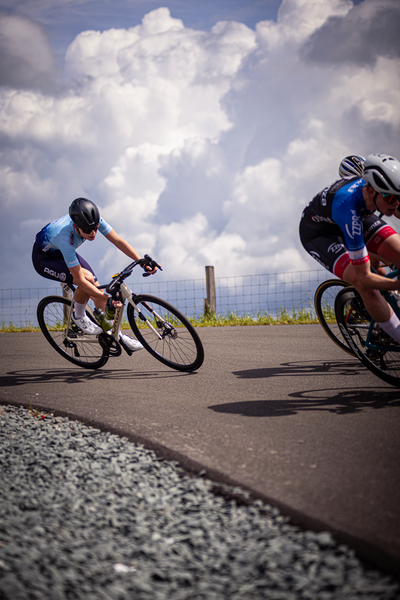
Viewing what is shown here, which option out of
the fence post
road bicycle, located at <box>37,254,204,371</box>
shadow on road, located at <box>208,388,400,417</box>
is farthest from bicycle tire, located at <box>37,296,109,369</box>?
the fence post

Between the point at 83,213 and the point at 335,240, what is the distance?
2909mm

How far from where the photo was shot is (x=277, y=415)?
3533mm

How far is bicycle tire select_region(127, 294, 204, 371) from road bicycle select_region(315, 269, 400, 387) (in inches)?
65.0

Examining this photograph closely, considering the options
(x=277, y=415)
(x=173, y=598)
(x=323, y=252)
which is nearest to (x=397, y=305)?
(x=323, y=252)

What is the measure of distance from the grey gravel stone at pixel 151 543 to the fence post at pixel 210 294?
Result: 11336 mm

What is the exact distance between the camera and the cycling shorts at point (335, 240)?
434 cm

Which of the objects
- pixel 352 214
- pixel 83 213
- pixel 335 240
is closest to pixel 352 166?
pixel 335 240

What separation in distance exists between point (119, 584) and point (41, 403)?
110 inches

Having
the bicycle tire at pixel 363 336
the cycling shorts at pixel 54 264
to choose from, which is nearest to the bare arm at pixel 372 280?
the bicycle tire at pixel 363 336

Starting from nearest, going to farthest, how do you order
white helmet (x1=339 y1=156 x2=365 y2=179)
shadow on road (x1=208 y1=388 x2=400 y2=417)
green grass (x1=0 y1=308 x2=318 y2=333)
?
shadow on road (x1=208 y1=388 x2=400 y2=417), white helmet (x1=339 y1=156 x2=365 y2=179), green grass (x1=0 y1=308 x2=318 y2=333)

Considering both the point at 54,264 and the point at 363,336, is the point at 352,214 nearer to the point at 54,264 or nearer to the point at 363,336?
the point at 363,336

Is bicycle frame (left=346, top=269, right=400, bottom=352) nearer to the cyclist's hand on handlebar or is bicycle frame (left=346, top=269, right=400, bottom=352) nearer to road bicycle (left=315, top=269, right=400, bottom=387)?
road bicycle (left=315, top=269, right=400, bottom=387)

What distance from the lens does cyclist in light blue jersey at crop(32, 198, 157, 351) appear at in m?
5.28

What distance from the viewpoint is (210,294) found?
1420cm
